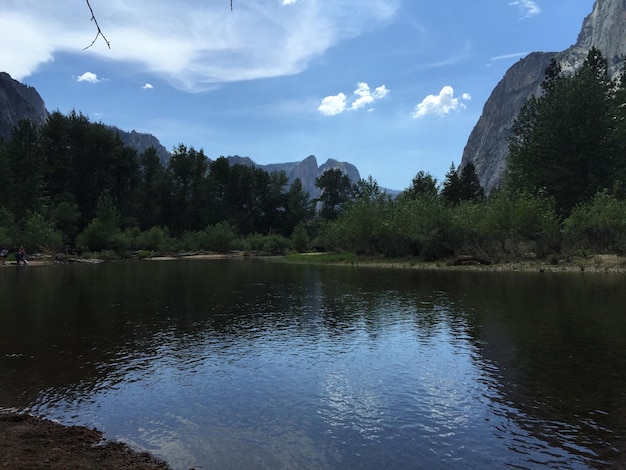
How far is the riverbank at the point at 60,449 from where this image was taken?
7312 mm

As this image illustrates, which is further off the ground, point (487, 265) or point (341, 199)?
point (341, 199)

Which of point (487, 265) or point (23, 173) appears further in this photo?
point (23, 173)

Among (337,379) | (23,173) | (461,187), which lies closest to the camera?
(337,379)

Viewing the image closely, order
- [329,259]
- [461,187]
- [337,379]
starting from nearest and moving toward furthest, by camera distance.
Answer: [337,379] < [329,259] < [461,187]

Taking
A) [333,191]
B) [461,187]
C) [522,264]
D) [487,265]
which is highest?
[333,191]

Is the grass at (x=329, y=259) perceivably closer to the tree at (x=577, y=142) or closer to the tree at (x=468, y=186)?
the tree at (x=577, y=142)

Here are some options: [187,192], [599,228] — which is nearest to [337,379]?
[599,228]

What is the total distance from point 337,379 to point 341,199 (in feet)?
429

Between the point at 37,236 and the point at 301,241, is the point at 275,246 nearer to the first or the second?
the point at 301,241

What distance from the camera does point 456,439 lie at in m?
8.93

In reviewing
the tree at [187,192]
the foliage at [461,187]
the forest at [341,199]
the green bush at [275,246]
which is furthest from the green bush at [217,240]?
the foliage at [461,187]

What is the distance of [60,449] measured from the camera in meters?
7.98

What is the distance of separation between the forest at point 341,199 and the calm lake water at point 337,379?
30.2 meters

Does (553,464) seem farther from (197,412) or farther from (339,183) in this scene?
(339,183)
